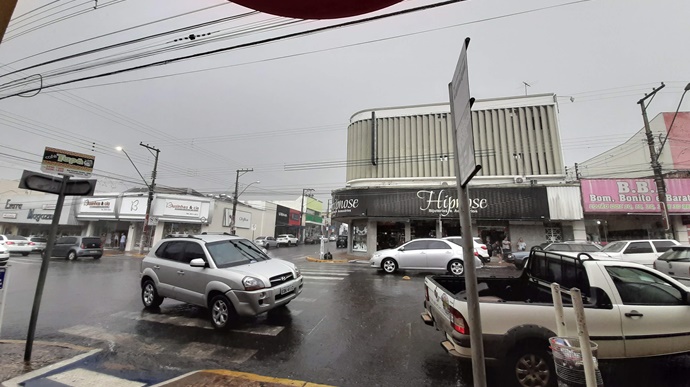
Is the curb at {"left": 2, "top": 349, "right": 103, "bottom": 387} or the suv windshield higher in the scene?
the suv windshield

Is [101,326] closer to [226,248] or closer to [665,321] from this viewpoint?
[226,248]

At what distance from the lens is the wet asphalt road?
3.94 meters

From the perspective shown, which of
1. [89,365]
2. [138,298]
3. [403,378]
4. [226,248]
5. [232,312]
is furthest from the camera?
[138,298]

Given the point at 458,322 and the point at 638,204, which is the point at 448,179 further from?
the point at 458,322

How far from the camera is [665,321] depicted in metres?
3.67

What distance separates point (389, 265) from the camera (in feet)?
44.3

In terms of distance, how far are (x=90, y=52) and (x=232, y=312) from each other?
649 centimetres

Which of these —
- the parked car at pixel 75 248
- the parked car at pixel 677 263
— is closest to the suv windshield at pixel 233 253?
the parked car at pixel 677 263

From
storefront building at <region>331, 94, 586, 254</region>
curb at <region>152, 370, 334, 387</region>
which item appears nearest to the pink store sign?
storefront building at <region>331, 94, 586, 254</region>

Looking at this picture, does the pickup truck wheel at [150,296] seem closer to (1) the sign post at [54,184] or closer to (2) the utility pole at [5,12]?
(1) the sign post at [54,184]

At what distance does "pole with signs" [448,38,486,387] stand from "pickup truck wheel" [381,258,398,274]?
11486mm

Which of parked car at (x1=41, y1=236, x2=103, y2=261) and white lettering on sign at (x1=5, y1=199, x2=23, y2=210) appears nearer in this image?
parked car at (x1=41, y1=236, x2=103, y2=261)

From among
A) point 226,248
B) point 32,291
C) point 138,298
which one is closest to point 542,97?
point 226,248

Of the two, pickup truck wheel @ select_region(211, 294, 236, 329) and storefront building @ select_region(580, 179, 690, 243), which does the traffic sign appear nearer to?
pickup truck wheel @ select_region(211, 294, 236, 329)
